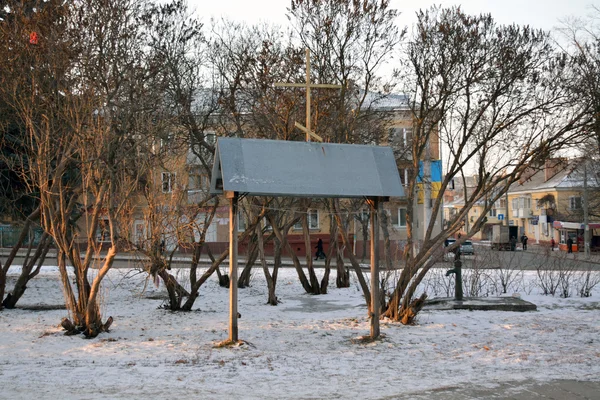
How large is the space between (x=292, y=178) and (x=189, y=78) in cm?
813

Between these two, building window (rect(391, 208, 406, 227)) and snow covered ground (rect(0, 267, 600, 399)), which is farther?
building window (rect(391, 208, 406, 227))

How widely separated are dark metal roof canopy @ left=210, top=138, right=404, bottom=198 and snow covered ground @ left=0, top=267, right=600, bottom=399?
252 cm

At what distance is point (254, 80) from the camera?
53.2 feet

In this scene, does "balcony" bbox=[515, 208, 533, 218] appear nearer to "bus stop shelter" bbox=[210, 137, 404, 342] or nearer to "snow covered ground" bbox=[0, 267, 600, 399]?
"snow covered ground" bbox=[0, 267, 600, 399]

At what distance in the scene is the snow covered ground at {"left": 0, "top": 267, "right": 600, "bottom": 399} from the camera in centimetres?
785

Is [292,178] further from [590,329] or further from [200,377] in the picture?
[590,329]

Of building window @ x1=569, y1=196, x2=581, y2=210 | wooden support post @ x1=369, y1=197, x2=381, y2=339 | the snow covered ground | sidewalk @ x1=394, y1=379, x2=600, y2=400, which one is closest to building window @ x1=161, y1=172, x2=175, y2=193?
the snow covered ground

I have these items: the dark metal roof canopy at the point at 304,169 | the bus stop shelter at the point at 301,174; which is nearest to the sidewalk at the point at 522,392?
the bus stop shelter at the point at 301,174

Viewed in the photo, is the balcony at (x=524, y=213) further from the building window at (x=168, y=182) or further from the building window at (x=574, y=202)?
the building window at (x=168, y=182)

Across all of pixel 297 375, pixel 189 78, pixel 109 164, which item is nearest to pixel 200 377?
pixel 297 375

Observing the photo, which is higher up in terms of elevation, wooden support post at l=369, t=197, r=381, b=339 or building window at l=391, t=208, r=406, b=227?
building window at l=391, t=208, r=406, b=227

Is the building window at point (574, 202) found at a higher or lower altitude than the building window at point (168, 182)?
higher

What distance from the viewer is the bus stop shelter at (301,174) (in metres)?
→ 10.1

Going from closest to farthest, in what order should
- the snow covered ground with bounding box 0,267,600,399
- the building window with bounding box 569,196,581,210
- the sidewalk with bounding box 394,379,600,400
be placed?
1. the sidewalk with bounding box 394,379,600,400
2. the snow covered ground with bounding box 0,267,600,399
3. the building window with bounding box 569,196,581,210
